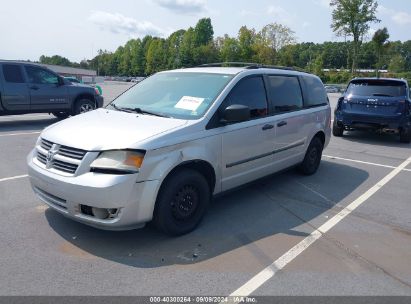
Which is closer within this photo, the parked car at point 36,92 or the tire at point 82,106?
the parked car at point 36,92

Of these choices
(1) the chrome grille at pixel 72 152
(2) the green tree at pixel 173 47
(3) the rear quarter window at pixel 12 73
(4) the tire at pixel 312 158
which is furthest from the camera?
(2) the green tree at pixel 173 47

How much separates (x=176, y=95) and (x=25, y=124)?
8841mm

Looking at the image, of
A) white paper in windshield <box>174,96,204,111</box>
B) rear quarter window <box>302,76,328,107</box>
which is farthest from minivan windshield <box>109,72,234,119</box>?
rear quarter window <box>302,76,328,107</box>

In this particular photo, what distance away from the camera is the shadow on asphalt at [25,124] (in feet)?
35.8

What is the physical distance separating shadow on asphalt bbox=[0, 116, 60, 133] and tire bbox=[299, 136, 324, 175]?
25.3ft

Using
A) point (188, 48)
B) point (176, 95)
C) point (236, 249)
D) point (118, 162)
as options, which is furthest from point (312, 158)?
point (188, 48)

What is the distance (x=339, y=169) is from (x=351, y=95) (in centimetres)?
421

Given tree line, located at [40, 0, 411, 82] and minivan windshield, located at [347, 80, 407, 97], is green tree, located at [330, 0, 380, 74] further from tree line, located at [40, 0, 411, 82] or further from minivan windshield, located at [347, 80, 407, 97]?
minivan windshield, located at [347, 80, 407, 97]

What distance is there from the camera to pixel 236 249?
3.92 meters

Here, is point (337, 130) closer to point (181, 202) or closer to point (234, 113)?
point (234, 113)

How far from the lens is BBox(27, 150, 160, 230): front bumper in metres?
3.57

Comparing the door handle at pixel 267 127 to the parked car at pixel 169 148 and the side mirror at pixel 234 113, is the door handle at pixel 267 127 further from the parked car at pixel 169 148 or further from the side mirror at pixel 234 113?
the side mirror at pixel 234 113

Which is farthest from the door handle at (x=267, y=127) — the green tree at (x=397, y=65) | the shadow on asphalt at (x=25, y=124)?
the green tree at (x=397, y=65)

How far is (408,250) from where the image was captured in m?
4.10
